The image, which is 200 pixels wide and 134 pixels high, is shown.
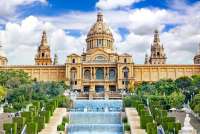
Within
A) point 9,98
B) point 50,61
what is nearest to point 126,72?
point 50,61

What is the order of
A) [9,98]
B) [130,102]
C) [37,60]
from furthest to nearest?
1. [37,60]
2. [9,98]
3. [130,102]

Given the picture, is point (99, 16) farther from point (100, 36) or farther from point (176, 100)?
point (176, 100)

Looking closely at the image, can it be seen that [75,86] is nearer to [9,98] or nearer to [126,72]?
[126,72]

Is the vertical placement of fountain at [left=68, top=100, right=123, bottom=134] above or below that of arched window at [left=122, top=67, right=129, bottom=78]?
below

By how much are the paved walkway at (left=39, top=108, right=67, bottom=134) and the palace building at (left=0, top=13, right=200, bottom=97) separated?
40589 millimetres

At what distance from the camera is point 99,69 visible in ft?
307

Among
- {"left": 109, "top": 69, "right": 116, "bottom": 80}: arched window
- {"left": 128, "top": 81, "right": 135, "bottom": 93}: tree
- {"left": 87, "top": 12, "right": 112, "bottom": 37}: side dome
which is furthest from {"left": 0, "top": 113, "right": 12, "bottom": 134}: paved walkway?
{"left": 87, "top": 12, "right": 112, "bottom": 37}: side dome

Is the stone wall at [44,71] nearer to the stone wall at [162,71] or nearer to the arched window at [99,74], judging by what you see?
the arched window at [99,74]

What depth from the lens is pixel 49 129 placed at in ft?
125

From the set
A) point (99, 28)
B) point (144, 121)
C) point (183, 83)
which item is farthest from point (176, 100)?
point (99, 28)

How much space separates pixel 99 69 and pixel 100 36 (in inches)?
392

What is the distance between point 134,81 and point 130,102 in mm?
36806

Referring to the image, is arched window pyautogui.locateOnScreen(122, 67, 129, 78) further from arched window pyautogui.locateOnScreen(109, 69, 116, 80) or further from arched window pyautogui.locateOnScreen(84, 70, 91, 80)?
arched window pyautogui.locateOnScreen(84, 70, 91, 80)

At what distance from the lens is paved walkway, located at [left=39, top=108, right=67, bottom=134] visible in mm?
37359
